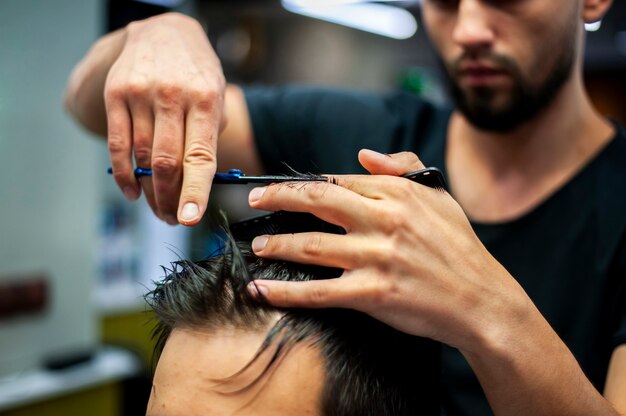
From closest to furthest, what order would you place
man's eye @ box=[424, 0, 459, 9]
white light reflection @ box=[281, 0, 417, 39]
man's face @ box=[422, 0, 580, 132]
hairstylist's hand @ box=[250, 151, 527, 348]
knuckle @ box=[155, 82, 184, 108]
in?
hairstylist's hand @ box=[250, 151, 527, 348] < knuckle @ box=[155, 82, 184, 108] < man's face @ box=[422, 0, 580, 132] < man's eye @ box=[424, 0, 459, 9] < white light reflection @ box=[281, 0, 417, 39]

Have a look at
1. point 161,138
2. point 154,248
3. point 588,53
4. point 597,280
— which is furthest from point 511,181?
point 588,53

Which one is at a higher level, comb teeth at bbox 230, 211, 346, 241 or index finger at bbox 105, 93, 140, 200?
index finger at bbox 105, 93, 140, 200

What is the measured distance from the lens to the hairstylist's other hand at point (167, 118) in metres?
1.00

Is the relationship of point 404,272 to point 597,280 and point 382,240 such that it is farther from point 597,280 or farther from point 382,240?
point 597,280

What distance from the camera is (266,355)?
3.10ft

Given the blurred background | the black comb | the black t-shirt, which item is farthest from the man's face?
the blurred background

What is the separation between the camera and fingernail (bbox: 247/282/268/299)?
889mm

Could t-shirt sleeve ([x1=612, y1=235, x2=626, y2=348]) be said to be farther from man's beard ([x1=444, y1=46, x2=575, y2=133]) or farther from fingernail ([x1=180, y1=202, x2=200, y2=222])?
fingernail ([x1=180, y1=202, x2=200, y2=222])

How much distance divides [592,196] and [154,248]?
155 inches

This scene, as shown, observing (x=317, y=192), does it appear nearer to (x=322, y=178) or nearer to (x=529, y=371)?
(x=322, y=178)

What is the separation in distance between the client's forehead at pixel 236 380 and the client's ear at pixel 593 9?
1.21 m

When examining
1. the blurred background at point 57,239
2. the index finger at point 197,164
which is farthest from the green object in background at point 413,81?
the index finger at point 197,164

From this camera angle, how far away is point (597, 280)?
1392mm

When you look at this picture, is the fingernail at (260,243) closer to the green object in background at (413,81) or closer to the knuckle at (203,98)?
the knuckle at (203,98)
